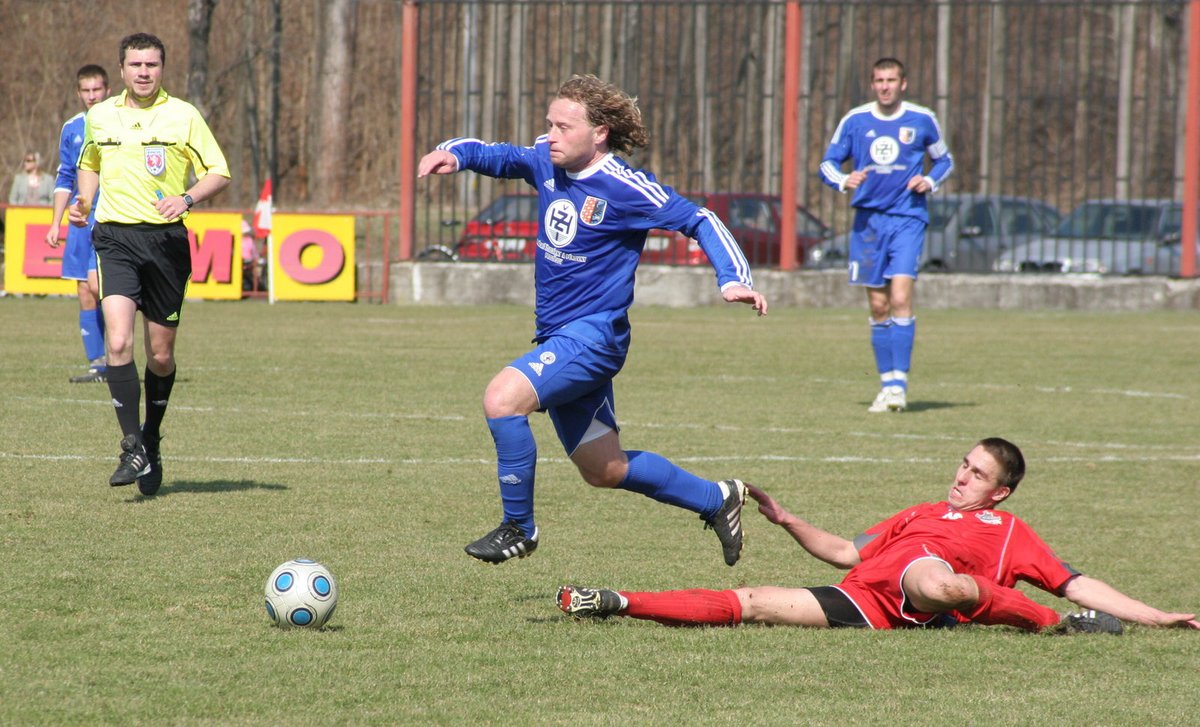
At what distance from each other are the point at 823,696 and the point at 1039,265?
68.4 feet

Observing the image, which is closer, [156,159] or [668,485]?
[668,485]

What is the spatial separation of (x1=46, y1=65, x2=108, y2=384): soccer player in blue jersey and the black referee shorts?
3168mm

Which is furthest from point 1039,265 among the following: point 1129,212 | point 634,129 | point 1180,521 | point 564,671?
point 564,671

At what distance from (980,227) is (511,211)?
689 cm

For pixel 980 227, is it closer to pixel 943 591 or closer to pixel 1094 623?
pixel 1094 623

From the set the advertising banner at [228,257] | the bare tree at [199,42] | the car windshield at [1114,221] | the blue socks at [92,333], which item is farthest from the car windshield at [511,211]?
the blue socks at [92,333]

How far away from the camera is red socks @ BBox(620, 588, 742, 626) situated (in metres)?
5.43

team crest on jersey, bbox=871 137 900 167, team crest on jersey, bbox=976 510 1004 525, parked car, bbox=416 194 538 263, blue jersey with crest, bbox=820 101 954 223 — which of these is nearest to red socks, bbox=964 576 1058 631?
team crest on jersey, bbox=976 510 1004 525

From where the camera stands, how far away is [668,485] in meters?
6.18

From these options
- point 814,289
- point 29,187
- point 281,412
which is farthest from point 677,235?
point 281,412

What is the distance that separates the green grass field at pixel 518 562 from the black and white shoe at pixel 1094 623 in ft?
0.31

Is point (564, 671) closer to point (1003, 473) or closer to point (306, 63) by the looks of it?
point (1003, 473)

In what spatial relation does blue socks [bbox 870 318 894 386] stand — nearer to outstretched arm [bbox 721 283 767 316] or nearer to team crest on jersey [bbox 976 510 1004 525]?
team crest on jersey [bbox 976 510 1004 525]

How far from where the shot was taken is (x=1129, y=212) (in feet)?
76.7
